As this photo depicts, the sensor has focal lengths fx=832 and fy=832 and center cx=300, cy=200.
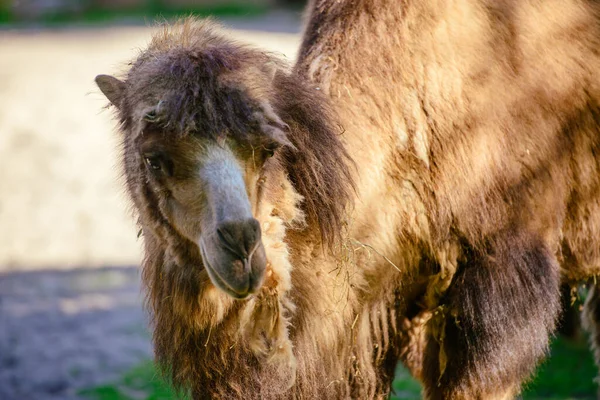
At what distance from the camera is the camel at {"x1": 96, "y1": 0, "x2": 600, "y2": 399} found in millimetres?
2893

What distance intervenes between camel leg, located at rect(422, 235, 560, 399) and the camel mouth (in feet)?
3.74

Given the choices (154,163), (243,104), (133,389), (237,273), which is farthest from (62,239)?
(237,273)

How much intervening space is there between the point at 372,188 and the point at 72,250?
20.4 feet

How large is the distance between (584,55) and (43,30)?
18.4 m

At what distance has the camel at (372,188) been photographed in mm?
2893

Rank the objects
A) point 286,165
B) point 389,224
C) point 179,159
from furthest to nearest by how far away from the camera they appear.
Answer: point 389,224 → point 286,165 → point 179,159

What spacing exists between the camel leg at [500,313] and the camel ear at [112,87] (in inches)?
60.9

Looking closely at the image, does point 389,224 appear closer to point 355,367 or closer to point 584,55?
point 355,367

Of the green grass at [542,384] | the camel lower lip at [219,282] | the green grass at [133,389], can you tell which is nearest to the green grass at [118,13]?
the green grass at [133,389]

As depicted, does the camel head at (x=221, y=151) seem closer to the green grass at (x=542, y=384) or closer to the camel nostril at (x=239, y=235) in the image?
the camel nostril at (x=239, y=235)

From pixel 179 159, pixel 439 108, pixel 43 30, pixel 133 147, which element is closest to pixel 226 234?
pixel 179 159

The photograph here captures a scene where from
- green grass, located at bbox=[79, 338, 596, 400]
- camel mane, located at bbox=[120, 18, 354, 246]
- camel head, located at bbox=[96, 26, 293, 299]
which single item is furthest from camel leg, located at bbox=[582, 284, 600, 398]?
camel head, located at bbox=[96, 26, 293, 299]

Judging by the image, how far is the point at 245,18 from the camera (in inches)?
831

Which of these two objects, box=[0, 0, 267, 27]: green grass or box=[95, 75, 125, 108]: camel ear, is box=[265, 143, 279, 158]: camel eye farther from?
box=[0, 0, 267, 27]: green grass
